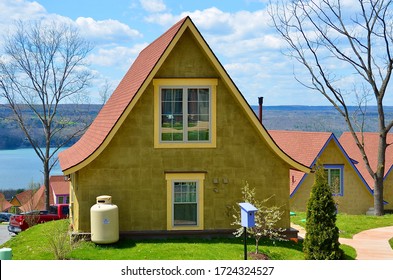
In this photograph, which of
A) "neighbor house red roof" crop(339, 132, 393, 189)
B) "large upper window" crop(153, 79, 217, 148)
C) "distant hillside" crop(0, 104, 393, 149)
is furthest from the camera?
"distant hillside" crop(0, 104, 393, 149)

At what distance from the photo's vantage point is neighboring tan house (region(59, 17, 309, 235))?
669 inches

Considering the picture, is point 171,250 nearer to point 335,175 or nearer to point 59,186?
point 335,175

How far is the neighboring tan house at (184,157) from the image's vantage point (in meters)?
17.0

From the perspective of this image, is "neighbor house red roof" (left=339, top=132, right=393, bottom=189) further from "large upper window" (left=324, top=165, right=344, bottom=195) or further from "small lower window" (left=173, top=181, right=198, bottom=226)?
"small lower window" (left=173, top=181, right=198, bottom=226)

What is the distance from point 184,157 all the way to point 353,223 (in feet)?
32.0

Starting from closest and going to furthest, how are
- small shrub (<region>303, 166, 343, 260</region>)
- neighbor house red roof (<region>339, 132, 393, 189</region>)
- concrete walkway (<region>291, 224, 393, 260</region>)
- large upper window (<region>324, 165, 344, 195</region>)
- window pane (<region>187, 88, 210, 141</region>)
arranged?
small shrub (<region>303, 166, 343, 260</region>), concrete walkway (<region>291, 224, 393, 260</region>), window pane (<region>187, 88, 210, 141</region>), large upper window (<region>324, 165, 344, 195</region>), neighbor house red roof (<region>339, 132, 393, 189</region>)

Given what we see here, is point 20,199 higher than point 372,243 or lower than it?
lower

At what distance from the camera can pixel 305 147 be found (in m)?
31.9

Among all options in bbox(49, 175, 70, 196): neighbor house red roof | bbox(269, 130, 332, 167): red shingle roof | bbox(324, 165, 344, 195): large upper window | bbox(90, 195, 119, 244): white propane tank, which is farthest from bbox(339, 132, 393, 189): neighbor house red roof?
bbox(49, 175, 70, 196): neighbor house red roof

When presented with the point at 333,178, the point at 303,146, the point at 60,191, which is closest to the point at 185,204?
the point at 333,178

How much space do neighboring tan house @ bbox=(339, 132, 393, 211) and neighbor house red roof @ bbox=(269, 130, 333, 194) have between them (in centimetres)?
377

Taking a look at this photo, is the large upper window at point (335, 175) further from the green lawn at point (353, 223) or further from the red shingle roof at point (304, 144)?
the green lawn at point (353, 223)

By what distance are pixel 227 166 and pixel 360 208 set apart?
56.6 ft

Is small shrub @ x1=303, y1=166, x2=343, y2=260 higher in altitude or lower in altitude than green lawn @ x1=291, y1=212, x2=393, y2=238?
higher
